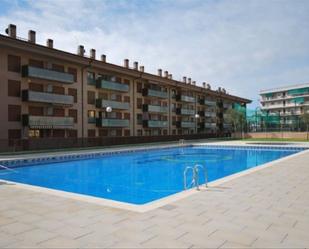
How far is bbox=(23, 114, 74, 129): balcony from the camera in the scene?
24.1 m

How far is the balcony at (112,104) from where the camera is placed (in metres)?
31.0

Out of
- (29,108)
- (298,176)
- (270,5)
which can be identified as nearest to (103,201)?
(298,176)

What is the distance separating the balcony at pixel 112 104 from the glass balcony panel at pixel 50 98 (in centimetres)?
389

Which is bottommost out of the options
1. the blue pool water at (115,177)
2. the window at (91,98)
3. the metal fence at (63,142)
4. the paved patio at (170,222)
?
the blue pool water at (115,177)

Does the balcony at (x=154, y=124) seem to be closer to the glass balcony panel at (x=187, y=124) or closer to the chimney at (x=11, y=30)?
the glass balcony panel at (x=187, y=124)

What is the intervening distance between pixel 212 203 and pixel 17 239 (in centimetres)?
392

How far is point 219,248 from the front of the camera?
394 centimetres

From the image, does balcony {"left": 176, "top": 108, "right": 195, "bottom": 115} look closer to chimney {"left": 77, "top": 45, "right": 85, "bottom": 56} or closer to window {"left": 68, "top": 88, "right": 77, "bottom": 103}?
chimney {"left": 77, "top": 45, "right": 85, "bottom": 56}

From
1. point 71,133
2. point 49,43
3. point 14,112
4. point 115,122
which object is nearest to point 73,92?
point 71,133

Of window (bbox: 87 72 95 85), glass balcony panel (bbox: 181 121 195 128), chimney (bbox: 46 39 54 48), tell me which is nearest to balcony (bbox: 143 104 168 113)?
glass balcony panel (bbox: 181 121 195 128)

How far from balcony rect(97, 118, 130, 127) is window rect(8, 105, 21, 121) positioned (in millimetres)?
8656

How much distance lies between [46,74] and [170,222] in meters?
23.3

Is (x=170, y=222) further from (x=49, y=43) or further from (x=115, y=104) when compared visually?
(x=115, y=104)

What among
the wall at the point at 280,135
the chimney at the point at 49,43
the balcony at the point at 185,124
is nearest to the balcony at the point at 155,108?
the balcony at the point at 185,124
